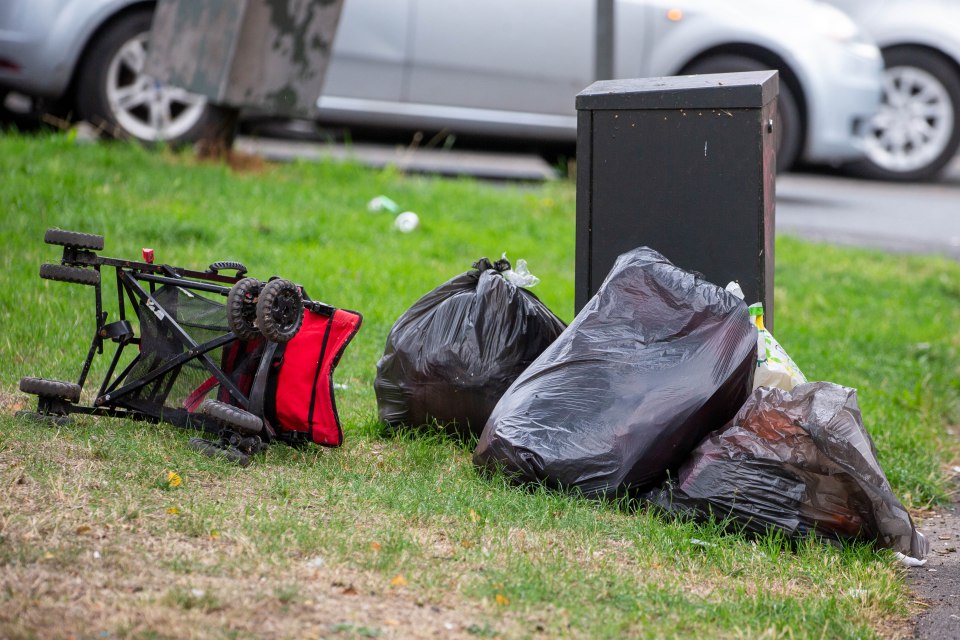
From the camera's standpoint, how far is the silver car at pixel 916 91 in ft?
33.4

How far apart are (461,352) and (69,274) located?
1.15 metres

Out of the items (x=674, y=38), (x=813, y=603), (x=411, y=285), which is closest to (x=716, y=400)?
(x=813, y=603)

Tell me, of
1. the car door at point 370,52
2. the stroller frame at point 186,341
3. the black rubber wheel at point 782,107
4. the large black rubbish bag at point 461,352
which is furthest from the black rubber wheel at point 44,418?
the black rubber wheel at point 782,107

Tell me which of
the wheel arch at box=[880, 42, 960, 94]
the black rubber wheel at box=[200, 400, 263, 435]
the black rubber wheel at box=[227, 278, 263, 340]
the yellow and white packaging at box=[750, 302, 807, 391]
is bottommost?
the black rubber wheel at box=[200, 400, 263, 435]

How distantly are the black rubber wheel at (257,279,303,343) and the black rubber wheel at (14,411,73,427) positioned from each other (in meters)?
0.68

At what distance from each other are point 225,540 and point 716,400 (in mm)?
1343

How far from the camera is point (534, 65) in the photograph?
8.09 meters

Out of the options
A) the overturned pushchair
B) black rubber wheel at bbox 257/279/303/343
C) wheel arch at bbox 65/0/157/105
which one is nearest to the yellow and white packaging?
the overturned pushchair

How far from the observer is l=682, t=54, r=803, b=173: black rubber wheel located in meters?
8.25

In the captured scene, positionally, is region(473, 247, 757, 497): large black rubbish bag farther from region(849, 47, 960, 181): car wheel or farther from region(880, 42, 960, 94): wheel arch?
region(880, 42, 960, 94): wheel arch

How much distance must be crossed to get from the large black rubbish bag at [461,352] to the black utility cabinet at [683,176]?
0.29 metres

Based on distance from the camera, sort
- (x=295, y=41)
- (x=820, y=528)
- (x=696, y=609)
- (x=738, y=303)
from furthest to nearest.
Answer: (x=295, y=41) < (x=738, y=303) < (x=820, y=528) < (x=696, y=609)

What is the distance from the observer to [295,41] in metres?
6.60

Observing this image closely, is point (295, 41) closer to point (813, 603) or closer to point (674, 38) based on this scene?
point (674, 38)
